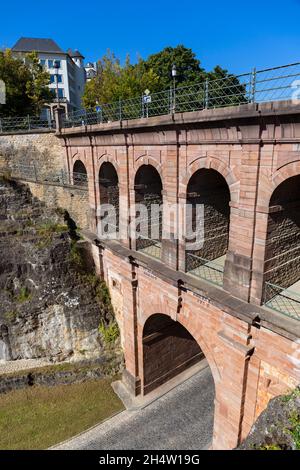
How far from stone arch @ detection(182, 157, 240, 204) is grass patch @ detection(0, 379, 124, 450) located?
409 inches

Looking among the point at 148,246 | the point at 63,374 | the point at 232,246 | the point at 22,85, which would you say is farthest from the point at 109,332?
the point at 22,85

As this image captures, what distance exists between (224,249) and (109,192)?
20.0ft

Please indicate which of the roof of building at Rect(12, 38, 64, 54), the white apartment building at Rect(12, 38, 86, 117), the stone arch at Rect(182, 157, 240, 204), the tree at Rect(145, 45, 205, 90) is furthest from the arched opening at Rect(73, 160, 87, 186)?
the roof of building at Rect(12, 38, 64, 54)

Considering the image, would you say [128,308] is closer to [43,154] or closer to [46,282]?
[46,282]

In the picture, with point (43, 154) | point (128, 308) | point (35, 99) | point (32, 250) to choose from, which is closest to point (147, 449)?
point (128, 308)

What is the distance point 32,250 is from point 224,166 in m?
10.5

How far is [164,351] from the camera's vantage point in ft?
48.6

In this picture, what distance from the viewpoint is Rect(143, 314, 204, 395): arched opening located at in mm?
13927

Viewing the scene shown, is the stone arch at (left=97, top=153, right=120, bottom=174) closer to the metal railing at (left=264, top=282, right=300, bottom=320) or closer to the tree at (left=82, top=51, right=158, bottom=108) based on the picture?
the metal railing at (left=264, top=282, right=300, bottom=320)

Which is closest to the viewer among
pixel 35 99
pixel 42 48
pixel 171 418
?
pixel 171 418

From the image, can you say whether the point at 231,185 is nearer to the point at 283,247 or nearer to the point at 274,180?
the point at 274,180

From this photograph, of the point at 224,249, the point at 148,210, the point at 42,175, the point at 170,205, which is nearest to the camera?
the point at 170,205

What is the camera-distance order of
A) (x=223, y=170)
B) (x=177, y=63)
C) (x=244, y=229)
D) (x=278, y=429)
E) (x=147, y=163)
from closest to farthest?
1. (x=278, y=429)
2. (x=244, y=229)
3. (x=223, y=170)
4. (x=147, y=163)
5. (x=177, y=63)

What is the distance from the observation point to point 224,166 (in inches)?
338
